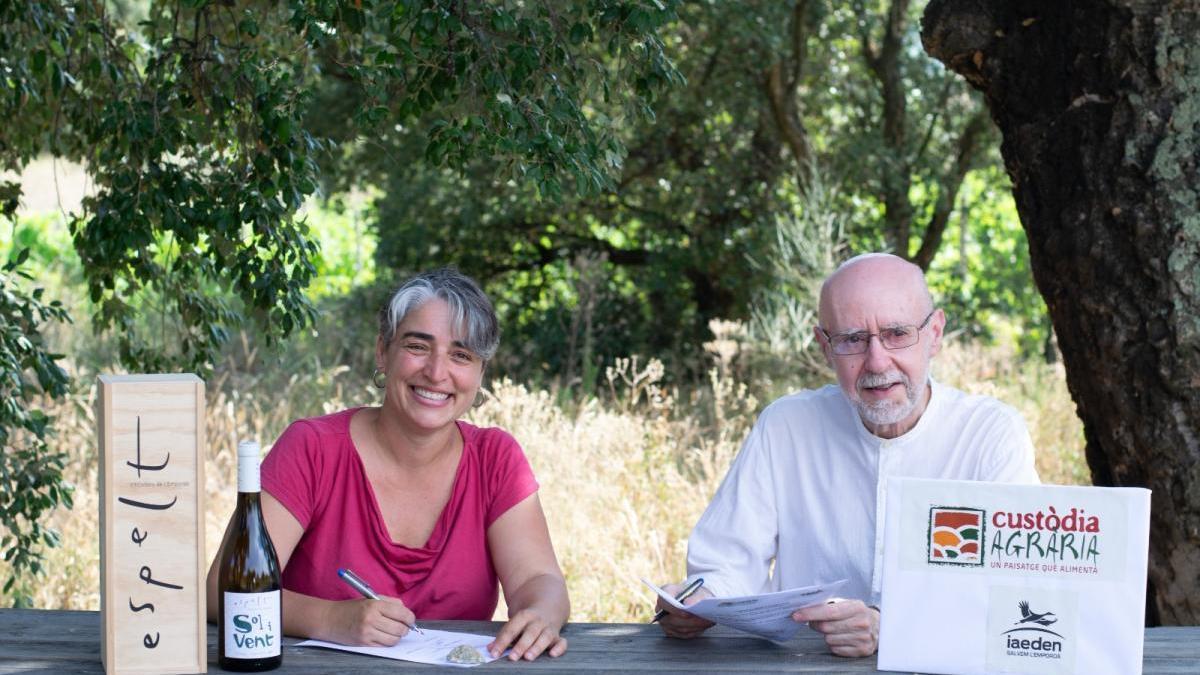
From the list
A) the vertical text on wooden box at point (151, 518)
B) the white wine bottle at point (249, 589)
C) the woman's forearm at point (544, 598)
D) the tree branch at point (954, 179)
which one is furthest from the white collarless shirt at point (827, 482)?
the tree branch at point (954, 179)

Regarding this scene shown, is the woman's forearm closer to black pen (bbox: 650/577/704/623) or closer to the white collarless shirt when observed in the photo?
black pen (bbox: 650/577/704/623)

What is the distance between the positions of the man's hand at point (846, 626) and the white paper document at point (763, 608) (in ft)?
0.12

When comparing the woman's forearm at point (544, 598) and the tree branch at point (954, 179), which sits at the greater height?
the tree branch at point (954, 179)

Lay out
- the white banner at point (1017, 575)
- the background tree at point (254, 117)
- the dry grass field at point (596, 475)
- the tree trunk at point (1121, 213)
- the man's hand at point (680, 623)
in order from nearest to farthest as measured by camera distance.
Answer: the white banner at point (1017, 575), the man's hand at point (680, 623), the background tree at point (254, 117), the tree trunk at point (1121, 213), the dry grass field at point (596, 475)

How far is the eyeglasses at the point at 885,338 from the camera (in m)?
2.71

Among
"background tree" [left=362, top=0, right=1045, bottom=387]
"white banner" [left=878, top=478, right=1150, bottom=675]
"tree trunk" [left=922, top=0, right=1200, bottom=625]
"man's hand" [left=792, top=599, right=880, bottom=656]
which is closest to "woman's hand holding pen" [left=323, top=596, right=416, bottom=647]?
"man's hand" [left=792, top=599, right=880, bottom=656]

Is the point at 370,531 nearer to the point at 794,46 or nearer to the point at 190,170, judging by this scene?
the point at 190,170

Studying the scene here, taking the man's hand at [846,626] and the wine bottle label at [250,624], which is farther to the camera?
the man's hand at [846,626]

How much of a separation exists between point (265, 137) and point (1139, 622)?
2233 mm

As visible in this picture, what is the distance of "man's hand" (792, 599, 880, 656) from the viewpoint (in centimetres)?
232

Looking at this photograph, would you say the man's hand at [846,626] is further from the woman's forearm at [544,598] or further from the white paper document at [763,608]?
the woman's forearm at [544,598]

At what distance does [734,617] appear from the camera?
2.30 m

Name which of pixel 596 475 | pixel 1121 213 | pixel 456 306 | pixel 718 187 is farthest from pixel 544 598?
pixel 718 187

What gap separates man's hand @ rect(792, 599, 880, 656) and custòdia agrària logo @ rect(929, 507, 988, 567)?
0.80 ft
